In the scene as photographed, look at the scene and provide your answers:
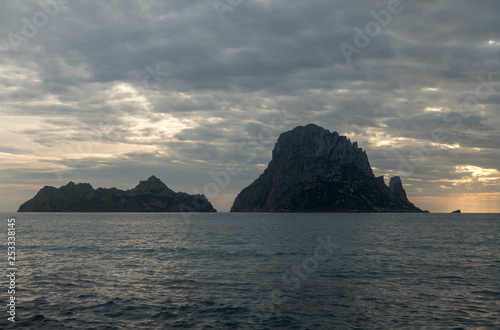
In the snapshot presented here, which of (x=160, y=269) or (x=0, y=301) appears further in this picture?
(x=160, y=269)

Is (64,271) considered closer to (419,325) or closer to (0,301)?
(0,301)

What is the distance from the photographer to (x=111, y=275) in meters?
41.2

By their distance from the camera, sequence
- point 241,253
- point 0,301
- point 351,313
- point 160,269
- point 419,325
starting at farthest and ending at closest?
point 241,253 < point 160,269 < point 0,301 < point 351,313 < point 419,325

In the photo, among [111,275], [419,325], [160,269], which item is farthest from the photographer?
[160,269]

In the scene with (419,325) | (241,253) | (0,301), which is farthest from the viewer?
(241,253)

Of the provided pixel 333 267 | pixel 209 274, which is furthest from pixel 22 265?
pixel 333 267

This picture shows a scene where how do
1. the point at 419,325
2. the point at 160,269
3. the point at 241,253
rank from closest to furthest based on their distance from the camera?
1. the point at 419,325
2. the point at 160,269
3. the point at 241,253

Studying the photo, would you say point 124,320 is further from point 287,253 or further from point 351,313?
point 287,253

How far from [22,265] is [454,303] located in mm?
51615

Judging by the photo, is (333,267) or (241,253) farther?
(241,253)

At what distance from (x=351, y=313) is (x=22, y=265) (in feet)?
145

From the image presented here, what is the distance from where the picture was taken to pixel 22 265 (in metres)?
47.3

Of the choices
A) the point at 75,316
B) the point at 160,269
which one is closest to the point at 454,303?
the point at 75,316

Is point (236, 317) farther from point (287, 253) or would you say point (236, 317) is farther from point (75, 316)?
point (287, 253)
